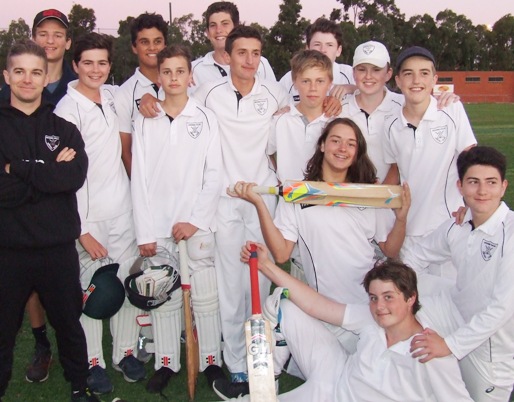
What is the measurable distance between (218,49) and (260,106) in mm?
853

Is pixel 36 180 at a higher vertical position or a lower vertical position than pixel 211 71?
lower

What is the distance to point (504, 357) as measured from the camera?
3.00m

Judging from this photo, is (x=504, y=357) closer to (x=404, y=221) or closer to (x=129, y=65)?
(x=404, y=221)

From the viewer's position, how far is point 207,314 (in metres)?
3.74

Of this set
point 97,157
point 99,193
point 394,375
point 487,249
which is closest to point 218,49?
point 97,157

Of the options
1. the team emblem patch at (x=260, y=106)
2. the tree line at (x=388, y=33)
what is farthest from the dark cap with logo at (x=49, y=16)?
the tree line at (x=388, y=33)

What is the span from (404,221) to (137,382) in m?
1.84

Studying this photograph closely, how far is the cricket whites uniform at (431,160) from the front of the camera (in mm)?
3715

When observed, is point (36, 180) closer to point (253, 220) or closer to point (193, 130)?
point (193, 130)

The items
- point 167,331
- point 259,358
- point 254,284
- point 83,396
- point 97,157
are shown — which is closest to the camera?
point 259,358

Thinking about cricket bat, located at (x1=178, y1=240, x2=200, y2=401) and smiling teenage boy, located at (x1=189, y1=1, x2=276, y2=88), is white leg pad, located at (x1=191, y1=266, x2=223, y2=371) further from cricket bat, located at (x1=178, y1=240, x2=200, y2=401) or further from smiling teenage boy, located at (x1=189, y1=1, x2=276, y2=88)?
smiling teenage boy, located at (x1=189, y1=1, x2=276, y2=88)

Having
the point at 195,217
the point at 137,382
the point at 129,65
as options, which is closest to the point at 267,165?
the point at 195,217

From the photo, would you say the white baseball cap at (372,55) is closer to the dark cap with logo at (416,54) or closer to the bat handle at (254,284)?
the dark cap with logo at (416,54)

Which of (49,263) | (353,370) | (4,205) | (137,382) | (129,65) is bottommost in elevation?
(137,382)
